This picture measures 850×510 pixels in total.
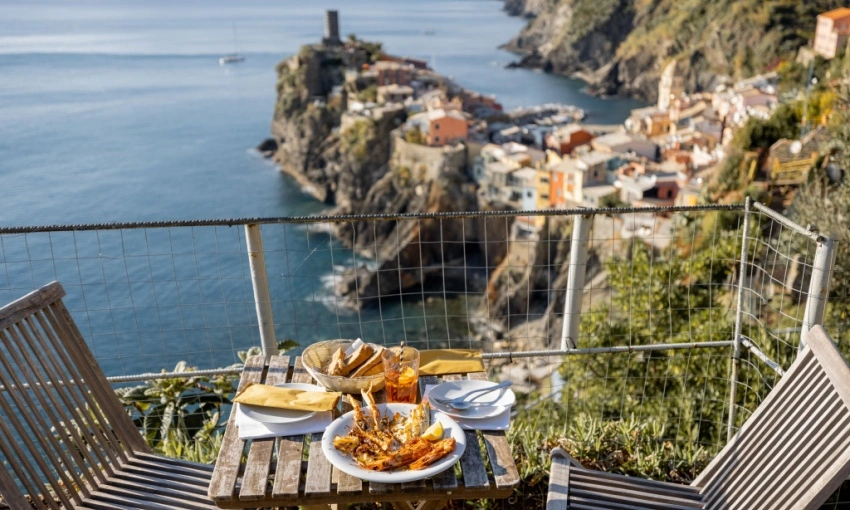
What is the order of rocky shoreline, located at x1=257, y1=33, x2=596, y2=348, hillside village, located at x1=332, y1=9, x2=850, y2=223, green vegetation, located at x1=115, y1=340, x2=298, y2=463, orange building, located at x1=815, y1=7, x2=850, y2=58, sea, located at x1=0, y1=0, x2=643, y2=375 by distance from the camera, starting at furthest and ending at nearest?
1. orange building, located at x1=815, y1=7, x2=850, y2=58
2. rocky shoreline, located at x1=257, y1=33, x2=596, y2=348
3. hillside village, located at x1=332, y1=9, x2=850, y2=223
4. sea, located at x1=0, y1=0, x2=643, y2=375
5. green vegetation, located at x1=115, y1=340, x2=298, y2=463

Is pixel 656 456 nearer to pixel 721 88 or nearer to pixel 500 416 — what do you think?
pixel 500 416

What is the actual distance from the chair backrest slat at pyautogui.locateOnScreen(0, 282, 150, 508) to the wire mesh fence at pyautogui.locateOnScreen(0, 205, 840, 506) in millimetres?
453

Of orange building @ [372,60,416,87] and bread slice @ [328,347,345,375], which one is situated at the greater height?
bread slice @ [328,347,345,375]

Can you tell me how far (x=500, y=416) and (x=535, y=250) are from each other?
2952 centimetres

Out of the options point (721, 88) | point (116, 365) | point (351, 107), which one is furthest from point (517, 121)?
point (116, 365)

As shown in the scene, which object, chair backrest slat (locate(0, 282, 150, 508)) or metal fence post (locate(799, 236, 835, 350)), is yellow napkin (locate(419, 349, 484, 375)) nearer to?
chair backrest slat (locate(0, 282, 150, 508))

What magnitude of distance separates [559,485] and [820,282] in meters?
1.14

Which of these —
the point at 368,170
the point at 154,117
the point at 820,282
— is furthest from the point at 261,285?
the point at 154,117

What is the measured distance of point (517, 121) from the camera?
1935 inches

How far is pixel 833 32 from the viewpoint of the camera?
4419 centimetres

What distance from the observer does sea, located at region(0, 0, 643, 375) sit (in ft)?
34.7

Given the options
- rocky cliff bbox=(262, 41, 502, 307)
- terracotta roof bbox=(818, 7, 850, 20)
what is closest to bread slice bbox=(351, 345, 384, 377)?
rocky cliff bbox=(262, 41, 502, 307)

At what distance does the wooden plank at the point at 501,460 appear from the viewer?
166 centimetres

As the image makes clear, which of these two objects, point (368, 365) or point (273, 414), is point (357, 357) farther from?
point (273, 414)
